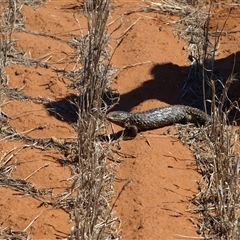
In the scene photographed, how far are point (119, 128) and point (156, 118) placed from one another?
433 millimetres

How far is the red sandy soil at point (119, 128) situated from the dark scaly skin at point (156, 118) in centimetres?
9

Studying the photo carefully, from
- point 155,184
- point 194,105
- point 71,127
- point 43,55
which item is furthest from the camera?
point 43,55

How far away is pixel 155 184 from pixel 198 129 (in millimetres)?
1181

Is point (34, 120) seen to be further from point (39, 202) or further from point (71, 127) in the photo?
point (39, 202)

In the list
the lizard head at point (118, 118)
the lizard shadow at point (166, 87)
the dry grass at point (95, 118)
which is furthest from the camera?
the lizard shadow at point (166, 87)

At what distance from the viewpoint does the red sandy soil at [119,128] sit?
20.6 feet

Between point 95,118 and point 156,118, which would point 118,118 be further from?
point 95,118

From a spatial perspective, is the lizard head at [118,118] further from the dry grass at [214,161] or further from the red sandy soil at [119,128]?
the dry grass at [214,161]

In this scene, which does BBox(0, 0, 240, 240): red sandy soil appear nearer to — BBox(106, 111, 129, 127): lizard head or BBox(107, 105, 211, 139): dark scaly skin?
BBox(107, 105, 211, 139): dark scaly skin

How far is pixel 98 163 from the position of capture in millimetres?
6527

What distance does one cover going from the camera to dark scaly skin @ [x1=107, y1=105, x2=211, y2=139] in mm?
7523

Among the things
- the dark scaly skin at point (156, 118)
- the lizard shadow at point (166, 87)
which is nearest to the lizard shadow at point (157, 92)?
the lizard shadow at point (166, 87)

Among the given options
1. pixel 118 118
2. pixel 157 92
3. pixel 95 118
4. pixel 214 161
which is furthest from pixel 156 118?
pixel 214 161

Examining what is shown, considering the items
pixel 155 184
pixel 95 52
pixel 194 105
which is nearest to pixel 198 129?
pixel 194 105
